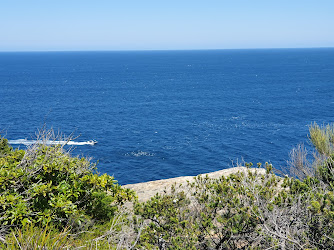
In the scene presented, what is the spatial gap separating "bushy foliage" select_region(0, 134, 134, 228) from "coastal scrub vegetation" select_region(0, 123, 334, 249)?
1.0 inches

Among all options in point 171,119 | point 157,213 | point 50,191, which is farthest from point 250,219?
point 171,119

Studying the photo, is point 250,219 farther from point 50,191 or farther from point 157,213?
point 50,191

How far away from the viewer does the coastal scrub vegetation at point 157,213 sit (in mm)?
8211

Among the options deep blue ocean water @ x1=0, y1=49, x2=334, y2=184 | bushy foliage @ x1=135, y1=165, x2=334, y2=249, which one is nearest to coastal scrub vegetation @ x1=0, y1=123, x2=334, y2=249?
bushy foliage @ x1=135, y1=165, x2=334, y2=249

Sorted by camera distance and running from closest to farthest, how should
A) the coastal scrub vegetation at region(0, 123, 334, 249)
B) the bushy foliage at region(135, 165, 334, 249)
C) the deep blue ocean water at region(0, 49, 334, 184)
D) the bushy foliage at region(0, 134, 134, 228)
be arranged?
the bushy foliage at region(135, 165, 334, 249)
the coastal scrub vegetation at region(0, 123, 334, 249)
the bushy foliage at region(0, 134, 134, 228)
the deep blue ocean water at region(0, 49, 334, 184)

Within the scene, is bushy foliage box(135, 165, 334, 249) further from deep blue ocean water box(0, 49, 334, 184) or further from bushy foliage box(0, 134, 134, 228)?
deep blue ocean water box(0, 49, 334, 184)

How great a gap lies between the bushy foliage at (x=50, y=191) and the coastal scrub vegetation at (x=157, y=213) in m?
0.03

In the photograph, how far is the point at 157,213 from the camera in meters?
9.80

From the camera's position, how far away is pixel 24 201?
9.13m

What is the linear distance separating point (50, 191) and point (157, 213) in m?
3.37

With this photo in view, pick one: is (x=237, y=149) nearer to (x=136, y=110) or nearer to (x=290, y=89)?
(x=136, y=110)

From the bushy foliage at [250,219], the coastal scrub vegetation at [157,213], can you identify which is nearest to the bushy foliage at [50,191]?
the coastal scrub vegetation at [157,213]

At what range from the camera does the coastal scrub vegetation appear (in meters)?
8.21

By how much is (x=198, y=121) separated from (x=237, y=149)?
67.2 ft
